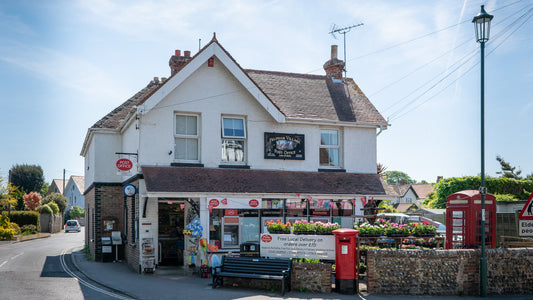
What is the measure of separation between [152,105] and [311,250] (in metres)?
7.52

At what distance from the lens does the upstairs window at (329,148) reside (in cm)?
2008

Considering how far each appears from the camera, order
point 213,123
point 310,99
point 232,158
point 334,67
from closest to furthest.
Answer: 1. point 213,123
2. point 232,158
3. point 310,99
4. point 334,67

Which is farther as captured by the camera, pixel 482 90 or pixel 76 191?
pixel 76 191

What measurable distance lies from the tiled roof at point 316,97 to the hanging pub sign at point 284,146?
0.88 metres

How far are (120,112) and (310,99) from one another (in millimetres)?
9703

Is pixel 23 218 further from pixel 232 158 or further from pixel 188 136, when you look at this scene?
pixel 232 158

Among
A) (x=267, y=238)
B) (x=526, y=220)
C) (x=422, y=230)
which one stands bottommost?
(x=267, y=238)

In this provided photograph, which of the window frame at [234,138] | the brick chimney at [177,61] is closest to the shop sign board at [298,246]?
the window frame at [234,138]

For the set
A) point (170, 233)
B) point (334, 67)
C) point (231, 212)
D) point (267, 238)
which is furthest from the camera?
point (334, 67)

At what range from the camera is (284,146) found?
19.2 metres

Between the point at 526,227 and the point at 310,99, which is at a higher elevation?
the point at 310,99

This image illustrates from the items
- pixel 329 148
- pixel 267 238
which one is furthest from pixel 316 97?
pixel 267 238

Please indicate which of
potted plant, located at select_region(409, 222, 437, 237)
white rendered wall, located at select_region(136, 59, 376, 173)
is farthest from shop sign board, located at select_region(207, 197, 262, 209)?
potted plant, located at select_region(409, 222, 437, 237)

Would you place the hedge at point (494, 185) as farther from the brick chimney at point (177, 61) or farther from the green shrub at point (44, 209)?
the green shrub at point (44, 209)
